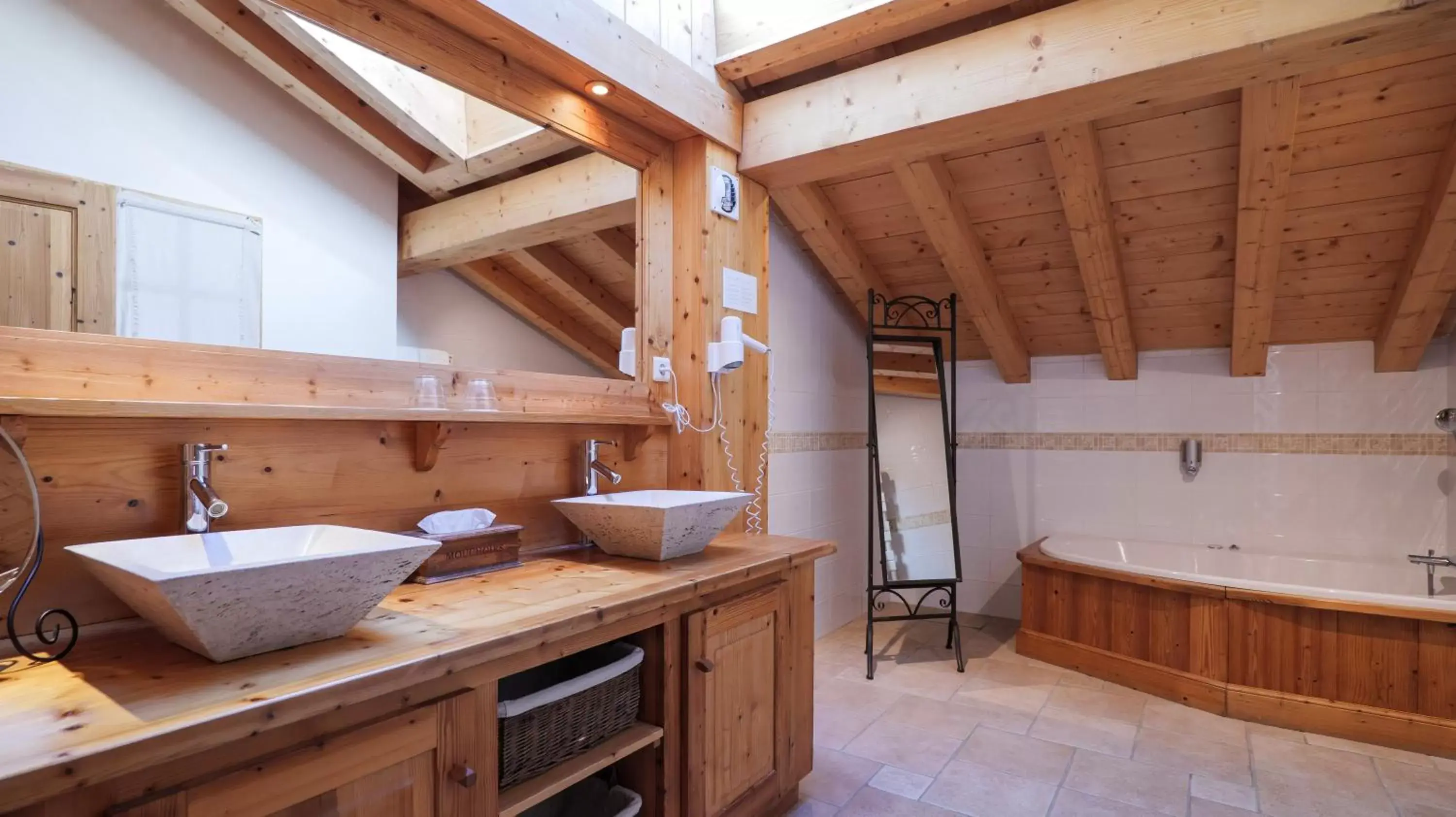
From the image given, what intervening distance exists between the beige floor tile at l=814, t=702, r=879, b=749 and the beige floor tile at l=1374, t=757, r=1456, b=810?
1.60 meters

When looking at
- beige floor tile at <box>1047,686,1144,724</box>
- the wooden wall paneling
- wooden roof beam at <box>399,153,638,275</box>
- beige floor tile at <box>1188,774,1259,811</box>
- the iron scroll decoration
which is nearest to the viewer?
the iron scroll decoration

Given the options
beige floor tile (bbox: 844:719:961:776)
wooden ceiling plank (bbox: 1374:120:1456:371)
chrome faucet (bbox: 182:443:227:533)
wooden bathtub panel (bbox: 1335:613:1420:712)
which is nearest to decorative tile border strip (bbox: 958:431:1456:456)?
wooden ceiling plank (bbox: 1374:120:1456:371)

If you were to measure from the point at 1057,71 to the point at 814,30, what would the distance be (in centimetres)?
81

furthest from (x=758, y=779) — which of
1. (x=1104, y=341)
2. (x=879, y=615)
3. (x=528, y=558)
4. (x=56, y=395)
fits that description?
(x=1104, y=341)

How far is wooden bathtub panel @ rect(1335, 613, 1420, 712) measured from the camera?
2.59 m

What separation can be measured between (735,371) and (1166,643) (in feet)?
7.02

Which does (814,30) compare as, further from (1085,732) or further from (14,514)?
(1085,732)

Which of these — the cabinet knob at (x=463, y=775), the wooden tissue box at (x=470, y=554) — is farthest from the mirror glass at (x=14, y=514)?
the cabinet knob at (x=463, y=775)

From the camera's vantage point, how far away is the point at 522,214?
2.22 meters

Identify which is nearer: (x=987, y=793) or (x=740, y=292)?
(x=987, y=793)

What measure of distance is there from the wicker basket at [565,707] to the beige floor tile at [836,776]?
92 cm

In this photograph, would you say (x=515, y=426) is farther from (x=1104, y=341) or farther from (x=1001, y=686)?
(x=1104, y=341)

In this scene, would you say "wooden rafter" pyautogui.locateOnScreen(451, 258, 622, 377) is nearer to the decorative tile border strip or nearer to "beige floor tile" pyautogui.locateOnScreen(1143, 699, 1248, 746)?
"beige floor tile" pyautogui.locateOnScreen(1143, 699, 1248, 746)

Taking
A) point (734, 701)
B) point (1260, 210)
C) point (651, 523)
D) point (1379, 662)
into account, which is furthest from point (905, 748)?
point (1260, 210)
